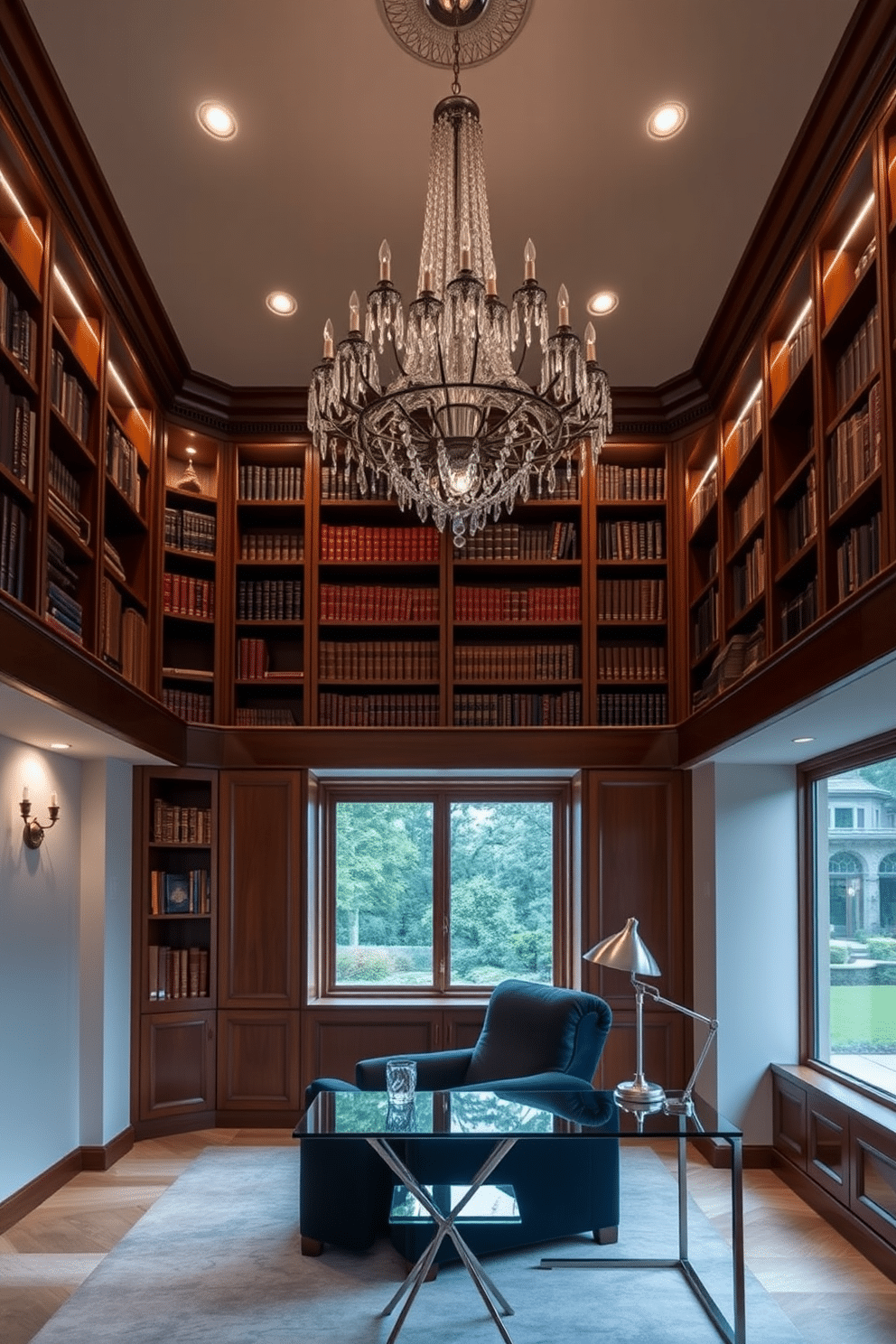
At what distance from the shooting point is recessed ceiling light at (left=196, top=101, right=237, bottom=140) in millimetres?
4168

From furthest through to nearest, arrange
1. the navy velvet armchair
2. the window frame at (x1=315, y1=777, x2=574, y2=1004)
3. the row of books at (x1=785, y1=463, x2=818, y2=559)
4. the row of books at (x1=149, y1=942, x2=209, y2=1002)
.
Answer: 1. the window frame at (x1=315, y1=777, x2=574, y2=1004)
2. the row of books at (x1=149, y1=942, x2=209, y2=1002)
3. the row of books at (x1=785, y1=463, x2=818, y2=559)
4. the navy velvet armchair

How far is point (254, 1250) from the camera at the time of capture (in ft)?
15.2

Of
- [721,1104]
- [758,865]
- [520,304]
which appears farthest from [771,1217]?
[520,304]

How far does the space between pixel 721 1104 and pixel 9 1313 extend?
3.31 m

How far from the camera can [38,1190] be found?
5.25 metres

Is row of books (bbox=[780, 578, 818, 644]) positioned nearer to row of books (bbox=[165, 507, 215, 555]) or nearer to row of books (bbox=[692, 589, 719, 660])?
row of books (bbox=[692, 589, 719, 660])

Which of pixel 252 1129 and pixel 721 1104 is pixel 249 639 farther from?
pixel 721 1104

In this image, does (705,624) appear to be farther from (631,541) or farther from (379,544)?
(379,544)

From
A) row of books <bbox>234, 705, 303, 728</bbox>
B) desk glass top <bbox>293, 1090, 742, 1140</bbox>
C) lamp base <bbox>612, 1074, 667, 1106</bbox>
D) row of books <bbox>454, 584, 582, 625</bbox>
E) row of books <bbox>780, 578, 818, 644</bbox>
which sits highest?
row of books <bbox>454, 584, 582, 625</bbox>

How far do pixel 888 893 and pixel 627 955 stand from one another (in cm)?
150

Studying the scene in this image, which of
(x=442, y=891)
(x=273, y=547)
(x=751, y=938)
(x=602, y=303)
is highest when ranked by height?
(x=602, y=303)

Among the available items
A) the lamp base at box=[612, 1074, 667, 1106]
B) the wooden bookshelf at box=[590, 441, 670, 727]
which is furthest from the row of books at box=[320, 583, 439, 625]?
the lamp base at box=[612, 1074, 667, 1106]

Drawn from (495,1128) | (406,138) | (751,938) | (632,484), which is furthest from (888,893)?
(406,138)

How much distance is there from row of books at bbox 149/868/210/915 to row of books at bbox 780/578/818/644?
138 inches
